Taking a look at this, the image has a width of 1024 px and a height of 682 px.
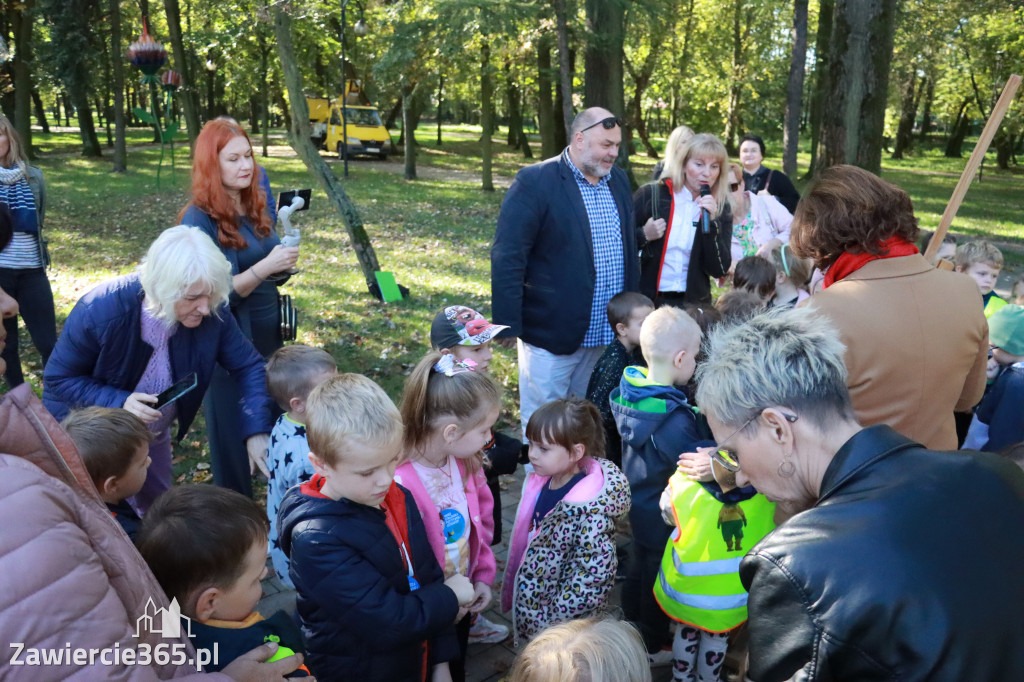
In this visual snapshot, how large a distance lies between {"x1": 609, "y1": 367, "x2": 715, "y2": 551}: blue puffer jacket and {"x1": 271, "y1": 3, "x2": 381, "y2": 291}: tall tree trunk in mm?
6162

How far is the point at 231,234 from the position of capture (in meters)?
3.99

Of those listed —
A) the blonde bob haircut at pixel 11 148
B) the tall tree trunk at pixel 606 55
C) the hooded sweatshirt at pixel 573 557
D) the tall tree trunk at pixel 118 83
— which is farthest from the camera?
the tall tree trunk at pixel 118 83

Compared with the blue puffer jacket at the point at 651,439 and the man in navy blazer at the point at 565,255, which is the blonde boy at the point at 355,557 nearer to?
the blue puffer jacket at the point at 651,439

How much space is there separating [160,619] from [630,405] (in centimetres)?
208

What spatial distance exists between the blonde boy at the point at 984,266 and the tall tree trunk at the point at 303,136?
240 inches

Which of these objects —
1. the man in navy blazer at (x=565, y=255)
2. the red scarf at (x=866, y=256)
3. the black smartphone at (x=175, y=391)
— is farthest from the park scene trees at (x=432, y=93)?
the red scarf at (x=866, y=256)

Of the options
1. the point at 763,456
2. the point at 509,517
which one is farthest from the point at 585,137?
the point at 763,456

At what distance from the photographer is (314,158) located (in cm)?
848

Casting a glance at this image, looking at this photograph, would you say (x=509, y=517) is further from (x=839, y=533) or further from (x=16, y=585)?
(x=16, y=585)

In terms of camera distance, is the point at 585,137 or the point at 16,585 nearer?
the point at 16,585

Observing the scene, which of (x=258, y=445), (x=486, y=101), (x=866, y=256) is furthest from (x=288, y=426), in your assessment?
(x=486, y=101)

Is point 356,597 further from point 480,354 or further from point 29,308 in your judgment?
point 29,308

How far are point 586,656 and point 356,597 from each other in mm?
760

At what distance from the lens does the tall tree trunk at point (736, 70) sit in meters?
29.4
